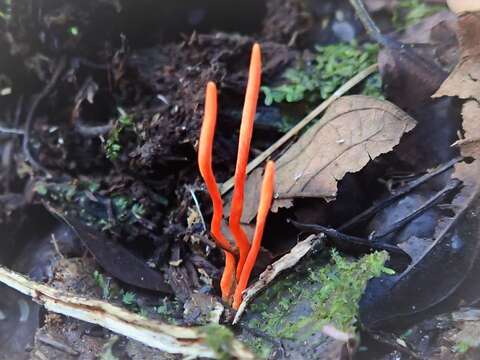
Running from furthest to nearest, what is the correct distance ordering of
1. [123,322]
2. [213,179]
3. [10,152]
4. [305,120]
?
1. [10,152]
2. [305,120]
3. [213,179]
4. [123,322]

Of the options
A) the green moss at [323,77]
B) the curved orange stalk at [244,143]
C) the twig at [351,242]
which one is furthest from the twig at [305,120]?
the twig at [351,242]

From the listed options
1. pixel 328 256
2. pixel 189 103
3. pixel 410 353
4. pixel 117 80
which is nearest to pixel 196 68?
pixel 189 103

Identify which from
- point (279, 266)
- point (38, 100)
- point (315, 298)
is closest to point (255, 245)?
point (279, 266)

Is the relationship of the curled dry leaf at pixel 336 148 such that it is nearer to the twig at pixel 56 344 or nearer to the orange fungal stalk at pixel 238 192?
the orange fungal stalk at pixel 238 192

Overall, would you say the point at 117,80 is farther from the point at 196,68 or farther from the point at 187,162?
the point at 187,162

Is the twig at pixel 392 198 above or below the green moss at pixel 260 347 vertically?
above

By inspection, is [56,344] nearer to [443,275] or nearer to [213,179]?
[213,179]
